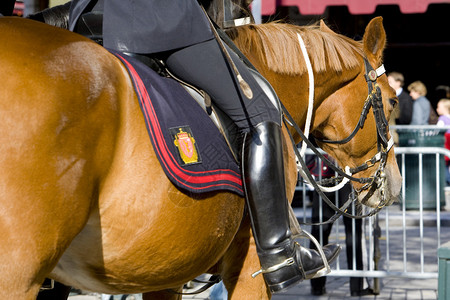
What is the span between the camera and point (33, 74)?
7.54 ft

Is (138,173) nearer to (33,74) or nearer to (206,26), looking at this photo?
(33,74)

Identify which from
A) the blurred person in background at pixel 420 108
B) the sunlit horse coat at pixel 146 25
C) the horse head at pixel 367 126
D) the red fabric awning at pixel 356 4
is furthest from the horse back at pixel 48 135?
the blurred person in background at pixel 420 108

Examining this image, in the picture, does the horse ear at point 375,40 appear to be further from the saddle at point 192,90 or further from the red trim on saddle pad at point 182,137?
the red trim on saddle pad at point 182,137

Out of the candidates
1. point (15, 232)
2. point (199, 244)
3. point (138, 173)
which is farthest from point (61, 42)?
point (199, 244)

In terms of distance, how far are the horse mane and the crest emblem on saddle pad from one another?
105cm

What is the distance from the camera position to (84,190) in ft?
7.79

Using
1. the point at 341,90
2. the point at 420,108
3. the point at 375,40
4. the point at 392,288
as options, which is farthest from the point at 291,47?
the point at 420,108

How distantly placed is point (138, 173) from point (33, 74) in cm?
53

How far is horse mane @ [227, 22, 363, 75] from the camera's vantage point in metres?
Answer: 3.77

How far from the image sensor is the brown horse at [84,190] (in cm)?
221

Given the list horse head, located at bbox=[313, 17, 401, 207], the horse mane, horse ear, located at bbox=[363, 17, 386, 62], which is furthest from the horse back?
horse ear, located at bbox=[363, 17, 386, 62]

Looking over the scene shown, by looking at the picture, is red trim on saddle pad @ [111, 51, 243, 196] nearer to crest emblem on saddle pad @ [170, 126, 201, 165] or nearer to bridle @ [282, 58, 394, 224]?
crest emblem on saddle pad @ [170, 126, 201, 165]

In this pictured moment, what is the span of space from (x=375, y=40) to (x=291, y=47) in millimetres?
650

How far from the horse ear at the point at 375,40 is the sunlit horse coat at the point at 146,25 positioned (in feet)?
4.95
